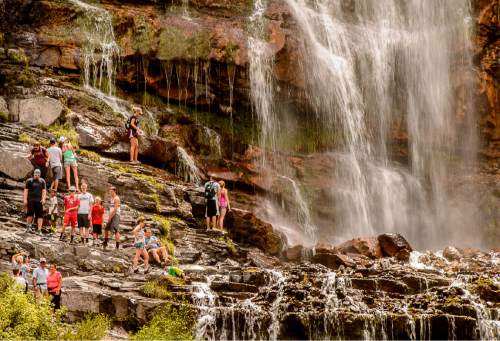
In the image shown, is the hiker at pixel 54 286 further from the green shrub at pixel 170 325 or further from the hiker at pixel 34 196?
the hiker at pixel 34 196

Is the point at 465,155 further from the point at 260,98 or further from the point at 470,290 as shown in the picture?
the point at 470,290

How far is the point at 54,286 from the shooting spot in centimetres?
1536

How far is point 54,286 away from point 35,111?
446 inches

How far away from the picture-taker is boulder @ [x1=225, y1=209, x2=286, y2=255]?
2508 cm

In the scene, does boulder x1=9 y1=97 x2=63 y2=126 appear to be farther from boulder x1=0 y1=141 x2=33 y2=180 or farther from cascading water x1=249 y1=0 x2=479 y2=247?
cascading water x1=249 y1=0 x2=479 y2=247

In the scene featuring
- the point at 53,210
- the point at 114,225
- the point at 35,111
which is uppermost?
the point at 35,111

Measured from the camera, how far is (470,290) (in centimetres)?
1888

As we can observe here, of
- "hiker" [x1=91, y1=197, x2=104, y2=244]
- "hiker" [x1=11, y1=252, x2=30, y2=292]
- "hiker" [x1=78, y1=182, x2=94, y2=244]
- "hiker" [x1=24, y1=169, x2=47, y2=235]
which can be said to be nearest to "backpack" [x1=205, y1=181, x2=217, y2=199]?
"hiker" [x1=91, y1=197, x2=104, y2=244]

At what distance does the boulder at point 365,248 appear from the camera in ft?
84.0

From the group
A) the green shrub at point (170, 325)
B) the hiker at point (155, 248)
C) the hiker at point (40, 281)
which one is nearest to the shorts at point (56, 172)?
the hiker at point (155, 248)

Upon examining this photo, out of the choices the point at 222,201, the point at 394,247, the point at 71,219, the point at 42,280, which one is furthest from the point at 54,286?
the point at 394,247

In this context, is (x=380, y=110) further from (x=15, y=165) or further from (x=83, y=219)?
(x=83, y=219)

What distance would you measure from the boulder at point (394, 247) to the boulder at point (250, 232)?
419 cm

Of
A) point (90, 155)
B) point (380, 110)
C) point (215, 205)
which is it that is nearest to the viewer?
point (215, 205)
